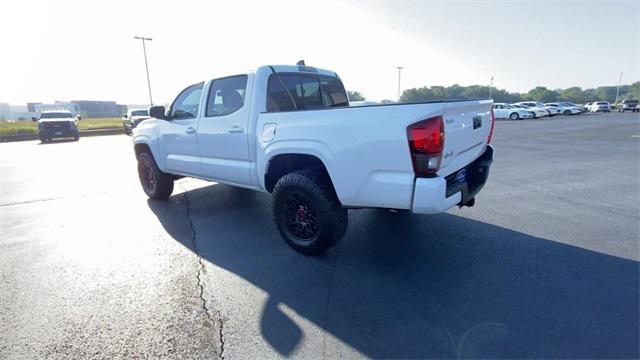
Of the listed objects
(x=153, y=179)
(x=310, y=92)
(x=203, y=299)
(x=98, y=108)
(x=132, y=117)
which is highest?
(x=98, y=108)

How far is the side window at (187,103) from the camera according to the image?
456 cm

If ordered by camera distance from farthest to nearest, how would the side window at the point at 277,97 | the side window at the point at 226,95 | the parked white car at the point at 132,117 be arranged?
1. the parked white car at the point at 132,117
2. the side window at the point at 226,95
3. the side window at the point at 277,97

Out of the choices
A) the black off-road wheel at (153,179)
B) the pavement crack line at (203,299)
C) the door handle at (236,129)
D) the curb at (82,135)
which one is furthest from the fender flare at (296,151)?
the curb at (82,135)

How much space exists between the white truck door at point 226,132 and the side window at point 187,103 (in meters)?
0.31

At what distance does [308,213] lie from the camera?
3396 mm

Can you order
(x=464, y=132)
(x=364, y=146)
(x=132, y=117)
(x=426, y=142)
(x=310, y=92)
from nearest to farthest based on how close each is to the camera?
(x=426, y=142), (x=364, y=146), (x=464, y=132), (x=310, y=92), (x=132, y=117)

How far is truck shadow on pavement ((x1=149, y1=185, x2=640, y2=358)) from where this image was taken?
219 cm

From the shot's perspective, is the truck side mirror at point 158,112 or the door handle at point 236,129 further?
the truck side mirror at point 158,112

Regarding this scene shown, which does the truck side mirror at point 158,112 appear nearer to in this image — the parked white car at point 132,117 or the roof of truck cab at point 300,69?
the roof of truck cab at point 300,69

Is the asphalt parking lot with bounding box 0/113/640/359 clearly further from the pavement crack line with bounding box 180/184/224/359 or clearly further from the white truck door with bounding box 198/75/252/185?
the white truck door with bounding box 198/75/252/185

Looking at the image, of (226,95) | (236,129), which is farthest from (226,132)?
(226,95)

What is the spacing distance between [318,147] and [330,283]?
1.27 m

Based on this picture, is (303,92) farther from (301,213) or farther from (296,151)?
(301,213)

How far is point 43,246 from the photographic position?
3.97m
